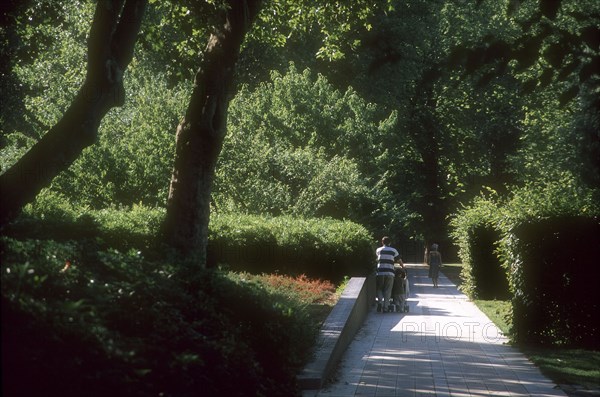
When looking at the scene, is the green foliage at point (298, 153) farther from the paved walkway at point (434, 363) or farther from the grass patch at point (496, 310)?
the paved walkway at point (434, 363)

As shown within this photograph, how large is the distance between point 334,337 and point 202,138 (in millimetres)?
4320

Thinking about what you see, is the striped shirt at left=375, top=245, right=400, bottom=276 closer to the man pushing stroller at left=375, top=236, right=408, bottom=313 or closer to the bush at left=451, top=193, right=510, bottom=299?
the man pushing stroller at left=375, top=236, right=408, bottom=313

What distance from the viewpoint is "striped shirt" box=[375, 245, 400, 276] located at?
23891mm

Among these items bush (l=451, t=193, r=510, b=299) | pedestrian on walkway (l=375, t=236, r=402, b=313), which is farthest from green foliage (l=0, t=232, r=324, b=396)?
bush (l=451, t=193, r=510, b=299)

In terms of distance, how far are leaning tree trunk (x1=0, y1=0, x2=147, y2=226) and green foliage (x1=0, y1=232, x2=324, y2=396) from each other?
3.33m

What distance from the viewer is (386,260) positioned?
24.1m

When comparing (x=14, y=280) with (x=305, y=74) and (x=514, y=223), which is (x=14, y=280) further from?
(x=305, y=74)

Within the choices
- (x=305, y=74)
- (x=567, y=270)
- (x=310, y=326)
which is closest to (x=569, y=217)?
(x=567, y=270)

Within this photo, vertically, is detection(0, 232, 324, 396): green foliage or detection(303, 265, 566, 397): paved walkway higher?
detection(0, 232, 324, 396): green foliage

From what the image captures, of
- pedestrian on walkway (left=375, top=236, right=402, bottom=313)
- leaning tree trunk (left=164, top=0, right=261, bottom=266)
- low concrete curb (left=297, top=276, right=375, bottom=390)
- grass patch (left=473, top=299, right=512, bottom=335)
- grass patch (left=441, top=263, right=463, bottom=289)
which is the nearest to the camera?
low concrete curb (left=297, top=276, right=375, bottom=390)

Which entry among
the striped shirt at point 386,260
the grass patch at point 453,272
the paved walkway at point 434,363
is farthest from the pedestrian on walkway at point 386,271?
the grass patch at point 453,272

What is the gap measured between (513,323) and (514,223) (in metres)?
1.72

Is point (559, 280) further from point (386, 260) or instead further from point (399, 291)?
point (399, 291)

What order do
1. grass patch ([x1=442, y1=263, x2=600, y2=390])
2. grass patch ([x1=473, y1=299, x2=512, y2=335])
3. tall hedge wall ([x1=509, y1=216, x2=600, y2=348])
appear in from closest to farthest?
grass patch ([x1=442, y1=263, x2=600, y2=390]), tall hedge wall ([x1=509, y1=216, x2=600, y2=348]), grass patch ([x1=473, y1=299, x2=512, y2=335])
